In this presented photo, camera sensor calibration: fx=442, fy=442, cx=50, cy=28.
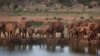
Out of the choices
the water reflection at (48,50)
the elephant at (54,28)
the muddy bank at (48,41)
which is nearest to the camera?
the water reflection at (48,50)

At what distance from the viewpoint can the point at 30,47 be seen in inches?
1088

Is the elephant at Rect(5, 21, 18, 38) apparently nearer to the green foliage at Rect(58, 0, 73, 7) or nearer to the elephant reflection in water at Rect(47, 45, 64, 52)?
the elephant reflection in water at Rect(47, 45, 64, 52)

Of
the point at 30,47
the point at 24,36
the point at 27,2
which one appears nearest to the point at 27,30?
the point at 24,36

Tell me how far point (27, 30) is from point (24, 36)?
6.15 feet

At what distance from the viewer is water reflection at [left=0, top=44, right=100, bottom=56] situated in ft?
82.4

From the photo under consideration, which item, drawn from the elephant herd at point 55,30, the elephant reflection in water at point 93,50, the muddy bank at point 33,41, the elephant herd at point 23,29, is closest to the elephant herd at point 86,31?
the elephant herd at point 55,30

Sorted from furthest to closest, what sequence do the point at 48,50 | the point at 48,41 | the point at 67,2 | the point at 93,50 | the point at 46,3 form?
the point at 46,3
the point at 67,2
the point at 48,41
the point at 48,50
the point at 93,50

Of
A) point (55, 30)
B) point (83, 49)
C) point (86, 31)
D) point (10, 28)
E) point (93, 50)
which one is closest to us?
point (93, 50)

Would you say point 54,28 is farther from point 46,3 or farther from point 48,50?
point 46,3

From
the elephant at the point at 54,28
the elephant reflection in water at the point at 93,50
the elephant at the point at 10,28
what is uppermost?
the elephant reflection in water at the point at 93,50

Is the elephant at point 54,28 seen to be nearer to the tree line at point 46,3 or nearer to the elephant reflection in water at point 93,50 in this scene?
the elephant reflection in water at point 93,50

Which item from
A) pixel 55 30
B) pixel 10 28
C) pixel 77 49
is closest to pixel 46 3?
pixel 55 30

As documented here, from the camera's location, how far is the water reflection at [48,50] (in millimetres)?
25125

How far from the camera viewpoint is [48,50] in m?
26.5
